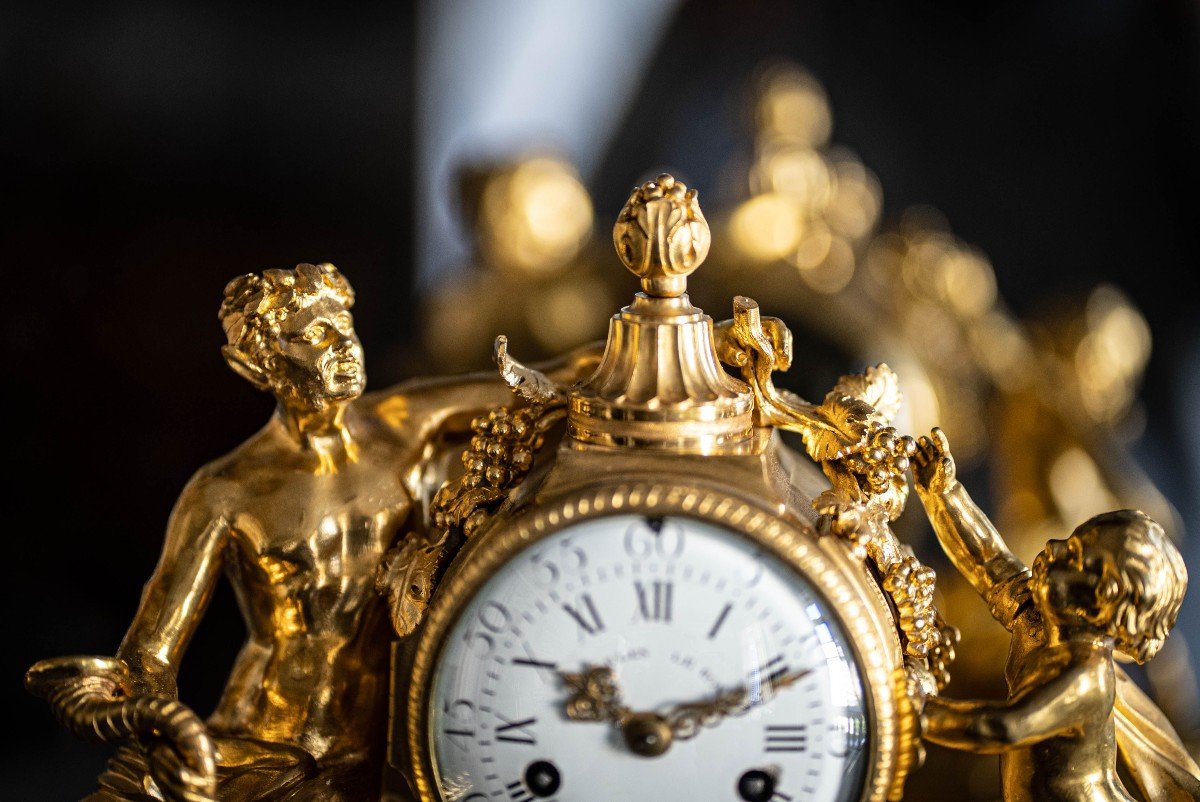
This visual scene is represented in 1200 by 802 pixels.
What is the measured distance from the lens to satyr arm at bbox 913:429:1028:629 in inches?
33.9

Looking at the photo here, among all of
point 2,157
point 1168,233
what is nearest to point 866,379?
point 2,157

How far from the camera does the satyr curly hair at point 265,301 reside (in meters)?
0.87

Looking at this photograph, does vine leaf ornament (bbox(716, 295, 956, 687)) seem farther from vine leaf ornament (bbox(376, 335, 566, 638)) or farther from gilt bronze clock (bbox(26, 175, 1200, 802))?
vine leaf ornament (bbox(376, 335, 566, 638))

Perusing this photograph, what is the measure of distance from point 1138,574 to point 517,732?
0.33 metres

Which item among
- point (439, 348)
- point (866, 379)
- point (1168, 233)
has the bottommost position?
point (866, 379)

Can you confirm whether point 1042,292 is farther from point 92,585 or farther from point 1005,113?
point 92,585

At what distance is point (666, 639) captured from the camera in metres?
0.77

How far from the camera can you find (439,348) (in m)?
2.31

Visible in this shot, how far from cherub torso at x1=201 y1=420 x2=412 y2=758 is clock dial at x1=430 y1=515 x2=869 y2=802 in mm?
140

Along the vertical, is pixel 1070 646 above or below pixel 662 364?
below

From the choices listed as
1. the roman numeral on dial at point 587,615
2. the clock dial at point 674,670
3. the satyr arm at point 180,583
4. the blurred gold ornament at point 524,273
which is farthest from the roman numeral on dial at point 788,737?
the blurred gold ornament at point 524,273

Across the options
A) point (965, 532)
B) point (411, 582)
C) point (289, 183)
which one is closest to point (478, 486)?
point (411, 582)

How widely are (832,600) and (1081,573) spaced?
0.45ft

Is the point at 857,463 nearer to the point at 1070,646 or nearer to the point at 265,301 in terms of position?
the point at 1070,646
